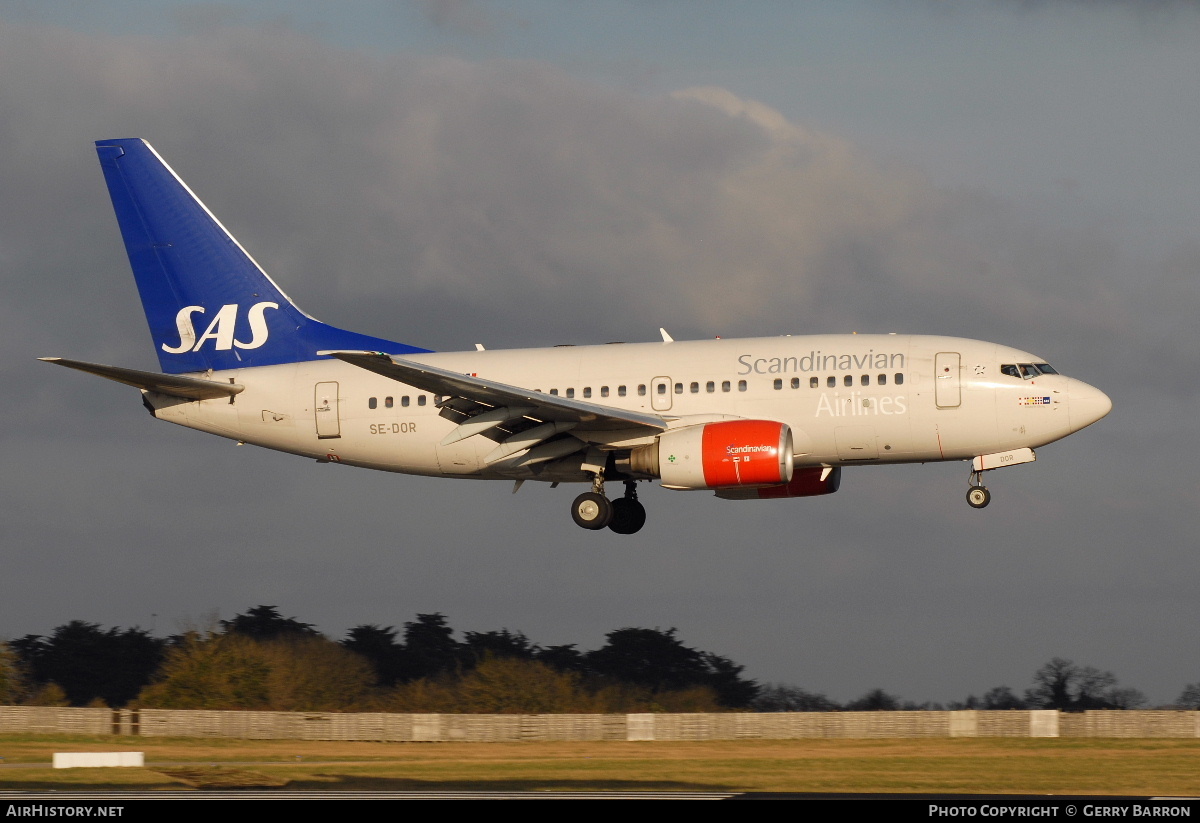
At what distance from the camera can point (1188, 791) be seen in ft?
95.2

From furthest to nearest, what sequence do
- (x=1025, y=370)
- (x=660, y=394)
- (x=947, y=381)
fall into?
(x=660, y=394) → (x=1025, y=370) → (x=947, y=381)

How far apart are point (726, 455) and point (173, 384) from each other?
16.5 metres

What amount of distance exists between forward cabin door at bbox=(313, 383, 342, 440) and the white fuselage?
0.03m

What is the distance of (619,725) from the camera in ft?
139

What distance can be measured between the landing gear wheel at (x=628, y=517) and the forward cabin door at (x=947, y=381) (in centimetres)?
1013

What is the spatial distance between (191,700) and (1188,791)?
118 ft

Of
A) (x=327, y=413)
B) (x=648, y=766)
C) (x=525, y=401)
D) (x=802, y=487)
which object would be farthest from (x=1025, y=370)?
(x=327, y=413)

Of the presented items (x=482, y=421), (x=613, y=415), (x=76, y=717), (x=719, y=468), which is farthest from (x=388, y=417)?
(x=76, y=717)

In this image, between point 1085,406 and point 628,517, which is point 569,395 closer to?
point 628,517

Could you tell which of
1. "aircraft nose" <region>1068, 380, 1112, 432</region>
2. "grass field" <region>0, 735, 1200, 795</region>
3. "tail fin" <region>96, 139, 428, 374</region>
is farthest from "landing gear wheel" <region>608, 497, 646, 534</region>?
"aircraft nose" <region>1068, 380, 1112, 432</region>

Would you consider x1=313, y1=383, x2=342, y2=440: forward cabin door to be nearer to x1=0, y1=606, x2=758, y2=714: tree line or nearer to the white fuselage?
the white fuselage

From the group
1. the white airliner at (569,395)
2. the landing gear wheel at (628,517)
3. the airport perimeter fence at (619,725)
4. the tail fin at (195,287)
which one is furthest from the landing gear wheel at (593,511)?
the tail fin at (195,287)

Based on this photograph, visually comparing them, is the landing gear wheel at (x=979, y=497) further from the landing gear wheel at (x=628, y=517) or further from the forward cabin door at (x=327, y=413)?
the forward cabin door at (x=327, y=413)

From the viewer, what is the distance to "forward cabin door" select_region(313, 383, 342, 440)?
143 feet
